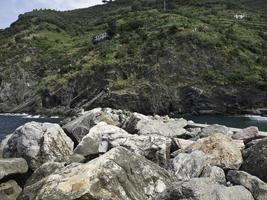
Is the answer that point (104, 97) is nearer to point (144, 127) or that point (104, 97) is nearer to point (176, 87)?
point (176, 87)

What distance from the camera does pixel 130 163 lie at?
14.2m

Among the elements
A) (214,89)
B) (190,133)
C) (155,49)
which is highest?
(190,133)

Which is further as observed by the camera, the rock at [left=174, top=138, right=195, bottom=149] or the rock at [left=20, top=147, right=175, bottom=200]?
the rock at [left=174, top=138, right=195, bottom=149]

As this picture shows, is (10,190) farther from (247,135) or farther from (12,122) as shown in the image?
(12,122)

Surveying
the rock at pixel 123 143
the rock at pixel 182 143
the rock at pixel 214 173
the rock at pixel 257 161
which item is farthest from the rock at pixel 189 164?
the rock at pixel 182 143

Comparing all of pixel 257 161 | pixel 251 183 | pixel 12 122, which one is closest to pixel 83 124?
pixel 257 161

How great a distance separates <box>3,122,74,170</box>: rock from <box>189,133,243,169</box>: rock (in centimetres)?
479

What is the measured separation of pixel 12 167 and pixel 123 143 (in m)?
3.80

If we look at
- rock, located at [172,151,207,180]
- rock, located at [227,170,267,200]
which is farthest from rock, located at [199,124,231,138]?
rock, located at [227,170,267,200]

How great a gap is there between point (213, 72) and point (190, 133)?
384 ft

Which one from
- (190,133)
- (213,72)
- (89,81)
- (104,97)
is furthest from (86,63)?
(190,133)

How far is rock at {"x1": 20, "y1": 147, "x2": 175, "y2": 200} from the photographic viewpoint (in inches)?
503

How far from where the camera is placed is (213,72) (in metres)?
137

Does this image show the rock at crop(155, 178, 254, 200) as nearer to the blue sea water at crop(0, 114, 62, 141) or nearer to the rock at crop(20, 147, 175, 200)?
the rock at crop(20, 147, 175, 200)
